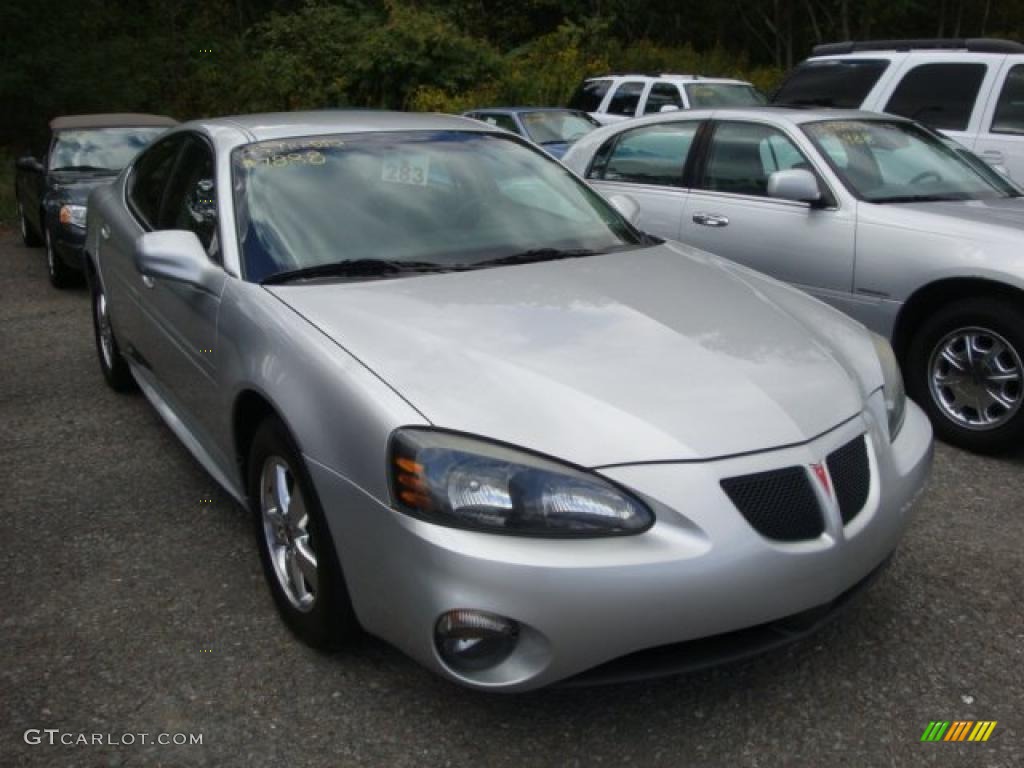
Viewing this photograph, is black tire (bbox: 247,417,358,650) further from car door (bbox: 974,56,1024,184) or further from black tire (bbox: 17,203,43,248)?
black tire (bbox: 17,203,43,248)

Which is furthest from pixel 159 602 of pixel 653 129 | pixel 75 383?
pixel 653 129

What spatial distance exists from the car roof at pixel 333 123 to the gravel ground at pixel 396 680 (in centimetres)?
152

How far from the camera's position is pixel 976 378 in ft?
15.7

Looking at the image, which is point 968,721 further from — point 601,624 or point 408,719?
point 408,719

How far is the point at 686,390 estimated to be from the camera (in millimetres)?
2729

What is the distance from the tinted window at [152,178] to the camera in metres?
4.66

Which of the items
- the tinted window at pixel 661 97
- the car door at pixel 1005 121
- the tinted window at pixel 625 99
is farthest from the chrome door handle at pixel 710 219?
the tinted window at pixel 625 99

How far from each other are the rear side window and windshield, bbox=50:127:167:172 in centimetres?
584

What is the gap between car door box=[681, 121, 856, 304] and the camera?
5359 mm

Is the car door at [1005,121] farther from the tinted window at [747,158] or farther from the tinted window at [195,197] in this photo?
the tinted window at [195,197]

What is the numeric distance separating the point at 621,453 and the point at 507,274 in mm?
1171

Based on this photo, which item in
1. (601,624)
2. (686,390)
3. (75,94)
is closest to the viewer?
(601,624)

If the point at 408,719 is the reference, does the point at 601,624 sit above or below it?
above

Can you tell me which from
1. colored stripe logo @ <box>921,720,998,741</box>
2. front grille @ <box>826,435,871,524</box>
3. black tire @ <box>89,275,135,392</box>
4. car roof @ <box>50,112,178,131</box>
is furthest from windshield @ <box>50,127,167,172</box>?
colored stripe logo @ <box>921,720,998,741</box>
